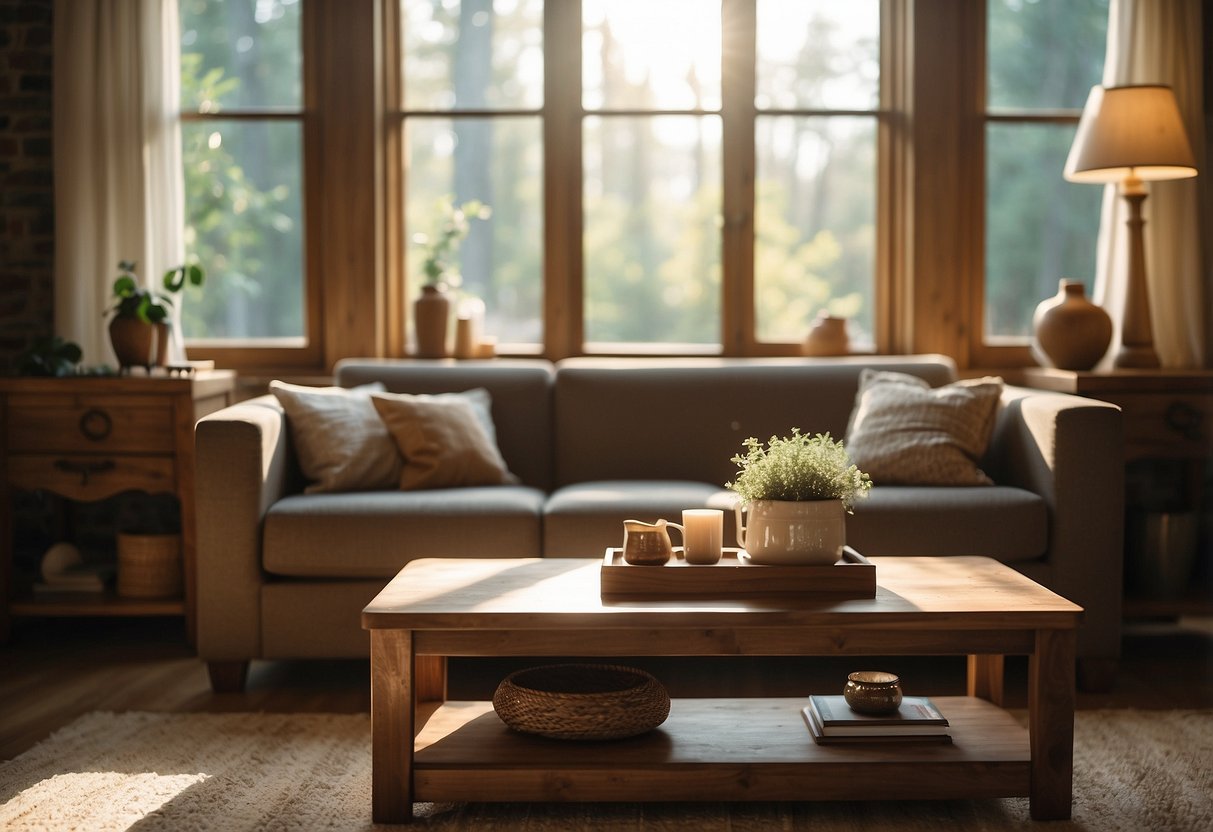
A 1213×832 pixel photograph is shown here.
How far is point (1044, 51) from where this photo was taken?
4.42m

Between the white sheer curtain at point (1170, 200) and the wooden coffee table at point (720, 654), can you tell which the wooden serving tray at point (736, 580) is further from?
the white sheer curtain at point (1170, 200)

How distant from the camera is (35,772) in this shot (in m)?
2.56

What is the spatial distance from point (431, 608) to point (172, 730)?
101 centimetres

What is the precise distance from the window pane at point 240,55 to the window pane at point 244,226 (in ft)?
0.30

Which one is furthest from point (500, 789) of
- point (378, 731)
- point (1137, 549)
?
point (1137, 549)

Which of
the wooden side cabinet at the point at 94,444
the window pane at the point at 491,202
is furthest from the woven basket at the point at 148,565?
A: the window pane at the point at 491,202

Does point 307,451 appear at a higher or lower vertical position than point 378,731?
higher

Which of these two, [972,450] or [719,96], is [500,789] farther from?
[719,96]

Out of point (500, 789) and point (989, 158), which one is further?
point (989, 158)

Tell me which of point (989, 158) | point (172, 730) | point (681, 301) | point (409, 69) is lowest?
point (172, 730)

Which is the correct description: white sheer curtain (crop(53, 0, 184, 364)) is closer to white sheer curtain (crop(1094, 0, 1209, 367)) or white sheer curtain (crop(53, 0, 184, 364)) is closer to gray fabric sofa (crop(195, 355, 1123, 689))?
gray fabric sofa (crop(195, 355, 1123, 689))

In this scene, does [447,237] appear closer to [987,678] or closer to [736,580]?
[736,580]

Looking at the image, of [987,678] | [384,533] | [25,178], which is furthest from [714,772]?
[25,178]

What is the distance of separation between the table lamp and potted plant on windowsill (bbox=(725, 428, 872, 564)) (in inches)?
78.4
